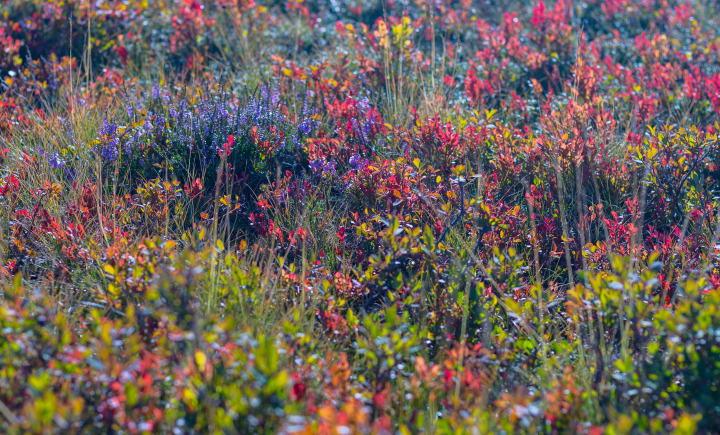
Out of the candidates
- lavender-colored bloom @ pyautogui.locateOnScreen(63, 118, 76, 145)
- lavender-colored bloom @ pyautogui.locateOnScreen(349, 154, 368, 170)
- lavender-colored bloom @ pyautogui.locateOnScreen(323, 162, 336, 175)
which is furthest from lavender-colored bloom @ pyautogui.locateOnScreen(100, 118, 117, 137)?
lavender-colored bloom @ pyautogui.locateOnScreen(349, 154, 368, 170)

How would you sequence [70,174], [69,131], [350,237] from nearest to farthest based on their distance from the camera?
[350,237] → [70,174] → [69,131]

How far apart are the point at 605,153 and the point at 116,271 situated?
3.18m

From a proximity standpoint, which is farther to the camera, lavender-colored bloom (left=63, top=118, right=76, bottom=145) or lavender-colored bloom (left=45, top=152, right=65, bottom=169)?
lavender-colored bloom (left=63, top=118, right=76, bottom=145)

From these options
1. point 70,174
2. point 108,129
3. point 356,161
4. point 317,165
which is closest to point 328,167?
point 317,165

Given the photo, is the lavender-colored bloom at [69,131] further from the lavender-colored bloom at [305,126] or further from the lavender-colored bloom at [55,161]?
the lavender-colored bloom at [305,126]

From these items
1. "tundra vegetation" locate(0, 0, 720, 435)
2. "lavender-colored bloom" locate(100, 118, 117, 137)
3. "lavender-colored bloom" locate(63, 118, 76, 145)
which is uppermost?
"lavender-colored bloom" locate(100, 118, 117, 137)

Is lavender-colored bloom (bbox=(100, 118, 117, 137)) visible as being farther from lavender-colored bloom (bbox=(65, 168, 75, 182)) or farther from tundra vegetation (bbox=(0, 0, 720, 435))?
lavender-colored bloom (bbox=(65, 168, 75, 182))

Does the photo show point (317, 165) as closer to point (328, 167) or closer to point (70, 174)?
point (328, 167)

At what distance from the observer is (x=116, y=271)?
2.31 metres

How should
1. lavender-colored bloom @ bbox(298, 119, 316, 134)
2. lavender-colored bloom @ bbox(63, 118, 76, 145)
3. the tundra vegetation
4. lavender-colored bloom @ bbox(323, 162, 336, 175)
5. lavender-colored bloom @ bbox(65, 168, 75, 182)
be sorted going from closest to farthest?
the tundra vegetation < lavender-colored bloom @ bbox(65, 168, 75, 182) < lavender-colored bloom @ bbox(323, 162, 336, 175) < lavender-colored bloom @ bbox(63, 118, 76, 145) < lavender-colored bloom @ bbox(298, 119, 316, 134)

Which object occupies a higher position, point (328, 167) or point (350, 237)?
point (328, 167)

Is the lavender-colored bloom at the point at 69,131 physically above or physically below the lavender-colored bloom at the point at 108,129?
below

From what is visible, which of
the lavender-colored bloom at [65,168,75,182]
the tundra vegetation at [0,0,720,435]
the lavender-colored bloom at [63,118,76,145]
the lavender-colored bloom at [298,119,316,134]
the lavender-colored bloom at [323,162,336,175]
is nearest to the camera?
the tundra vegetation at [0,0,720,435]

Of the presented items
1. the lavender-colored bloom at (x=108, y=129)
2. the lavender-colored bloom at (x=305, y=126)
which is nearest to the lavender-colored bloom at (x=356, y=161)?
the lavender-colored bloom at (x=305, y=126)
